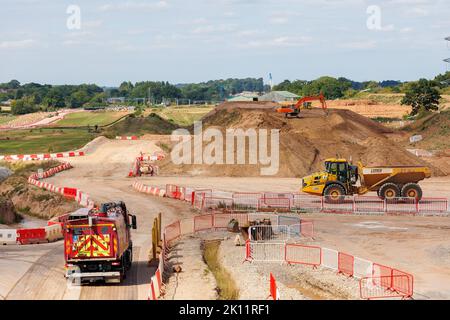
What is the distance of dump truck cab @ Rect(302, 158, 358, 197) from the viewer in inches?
2029

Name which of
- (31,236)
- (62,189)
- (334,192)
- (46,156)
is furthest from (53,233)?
(46,156)

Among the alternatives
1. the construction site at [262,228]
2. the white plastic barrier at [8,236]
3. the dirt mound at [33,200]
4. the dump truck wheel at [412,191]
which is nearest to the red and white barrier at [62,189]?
the construction site at [262,228]

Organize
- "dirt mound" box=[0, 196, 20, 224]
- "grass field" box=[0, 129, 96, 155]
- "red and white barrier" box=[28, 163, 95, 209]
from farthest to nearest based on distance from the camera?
"grass field" box=[0, 129, 96, 155] < "red and white barrier" box=[28, 163, 95, 209] < "dirt mound" box=[0, 196, 20, 224]

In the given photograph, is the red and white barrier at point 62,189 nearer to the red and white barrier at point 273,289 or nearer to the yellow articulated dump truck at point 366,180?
the yellow articulated dump truck at point 366,180

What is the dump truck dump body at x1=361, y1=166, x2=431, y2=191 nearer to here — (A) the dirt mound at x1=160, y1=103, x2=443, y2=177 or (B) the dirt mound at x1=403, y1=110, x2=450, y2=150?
(A) the dirt mound at x1=160, y1=103, x2=443, y2=177

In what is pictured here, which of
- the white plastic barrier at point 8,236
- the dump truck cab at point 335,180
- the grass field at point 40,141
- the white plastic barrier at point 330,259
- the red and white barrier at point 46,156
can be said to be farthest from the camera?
the grass field at point 40,141

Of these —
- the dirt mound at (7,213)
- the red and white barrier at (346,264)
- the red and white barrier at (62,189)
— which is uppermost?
the red and white barrier at (346,264)

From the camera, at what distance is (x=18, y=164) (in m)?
92.1

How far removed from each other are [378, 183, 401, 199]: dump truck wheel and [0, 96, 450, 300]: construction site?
0.08m

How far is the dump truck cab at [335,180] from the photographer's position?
51531 mm

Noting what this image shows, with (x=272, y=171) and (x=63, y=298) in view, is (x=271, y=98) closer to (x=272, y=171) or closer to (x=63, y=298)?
(x=272, y=171)

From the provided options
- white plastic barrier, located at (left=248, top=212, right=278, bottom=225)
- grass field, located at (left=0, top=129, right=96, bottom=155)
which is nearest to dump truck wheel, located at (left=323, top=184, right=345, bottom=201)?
white plastic barrier, located at (left=248, top=212, right=278, bottom=225)

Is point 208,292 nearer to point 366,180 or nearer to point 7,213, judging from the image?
point 366,180
